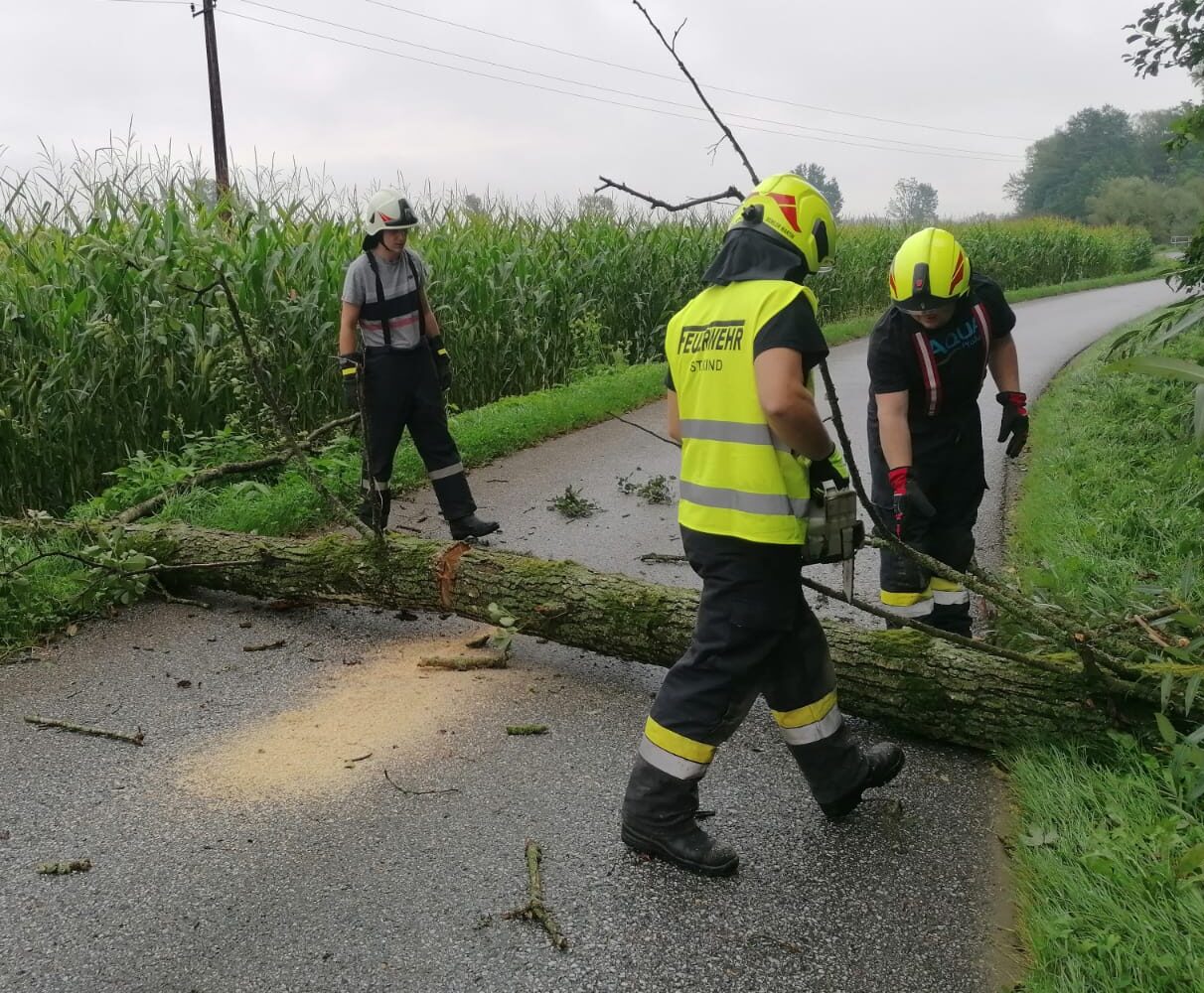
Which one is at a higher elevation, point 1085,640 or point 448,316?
point 448,316

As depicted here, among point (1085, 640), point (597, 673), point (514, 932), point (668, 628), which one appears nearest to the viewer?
point (514, 932)

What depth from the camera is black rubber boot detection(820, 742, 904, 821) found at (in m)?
3.08

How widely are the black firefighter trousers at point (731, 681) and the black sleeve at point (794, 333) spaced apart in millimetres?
574

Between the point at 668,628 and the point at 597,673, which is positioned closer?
the point at 668,628

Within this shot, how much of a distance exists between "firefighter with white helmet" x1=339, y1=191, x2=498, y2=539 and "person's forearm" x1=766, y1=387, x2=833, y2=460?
3.36 metres

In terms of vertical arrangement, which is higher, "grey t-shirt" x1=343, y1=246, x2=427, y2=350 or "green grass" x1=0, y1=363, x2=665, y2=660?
"grey t-shirt" x1=343, y1=246, x2=427, y2=350

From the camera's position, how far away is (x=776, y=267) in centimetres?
277

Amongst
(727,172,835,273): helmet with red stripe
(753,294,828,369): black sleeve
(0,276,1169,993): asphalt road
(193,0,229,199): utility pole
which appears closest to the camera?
(0,276,1169,993): asphalt road

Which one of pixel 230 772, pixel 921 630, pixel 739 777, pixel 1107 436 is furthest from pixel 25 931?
pixel 1107 436

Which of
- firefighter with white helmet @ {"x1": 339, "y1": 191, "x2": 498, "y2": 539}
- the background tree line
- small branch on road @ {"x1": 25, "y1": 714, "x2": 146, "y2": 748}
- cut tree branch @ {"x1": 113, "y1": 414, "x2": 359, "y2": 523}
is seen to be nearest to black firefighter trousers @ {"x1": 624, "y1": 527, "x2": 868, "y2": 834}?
small branch on road @ {"x1": 25, "y1": 714, "x2": 146, "y2": 748}

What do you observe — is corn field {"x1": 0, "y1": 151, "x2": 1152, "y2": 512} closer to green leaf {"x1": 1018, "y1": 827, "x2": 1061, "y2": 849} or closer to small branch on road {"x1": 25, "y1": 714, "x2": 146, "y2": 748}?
small branch on road {"x1": 25, "y1": 714, "x2": 146, "y2": 748}

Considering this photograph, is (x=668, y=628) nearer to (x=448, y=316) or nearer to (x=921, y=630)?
(x=921, y=630)

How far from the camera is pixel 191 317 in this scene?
24.2 ft

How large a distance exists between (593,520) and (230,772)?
3.57 m
